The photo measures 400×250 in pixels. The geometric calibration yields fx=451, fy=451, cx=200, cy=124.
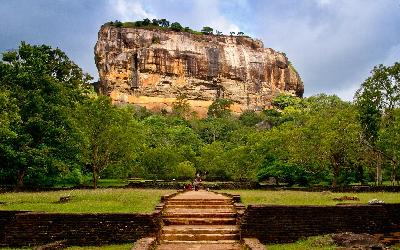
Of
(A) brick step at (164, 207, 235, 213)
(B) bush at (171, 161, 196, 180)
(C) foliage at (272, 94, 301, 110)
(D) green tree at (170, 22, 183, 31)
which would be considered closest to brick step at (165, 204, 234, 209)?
(A) brick step at (164, 207, 235, 213)

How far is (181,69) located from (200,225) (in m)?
88.7

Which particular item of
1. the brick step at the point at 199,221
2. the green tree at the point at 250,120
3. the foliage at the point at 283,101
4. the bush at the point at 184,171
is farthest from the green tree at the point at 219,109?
the brick step at the point at 199,221

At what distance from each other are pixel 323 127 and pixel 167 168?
40.4 ft

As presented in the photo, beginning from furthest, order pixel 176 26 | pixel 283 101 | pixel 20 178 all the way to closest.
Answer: pixel 176 26, pixel 283 101, pixel 20 178

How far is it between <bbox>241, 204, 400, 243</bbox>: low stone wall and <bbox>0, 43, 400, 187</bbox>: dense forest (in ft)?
30.5

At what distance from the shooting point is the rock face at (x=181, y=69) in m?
97.2

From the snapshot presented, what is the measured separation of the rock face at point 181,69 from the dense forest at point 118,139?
61.2m

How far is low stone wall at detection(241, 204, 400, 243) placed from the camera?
38.0ft

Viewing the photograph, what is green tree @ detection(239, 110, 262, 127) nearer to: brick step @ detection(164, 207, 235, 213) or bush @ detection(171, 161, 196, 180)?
bush @ detection(171, 161, 196, 180)

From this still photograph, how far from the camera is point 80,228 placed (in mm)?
11438

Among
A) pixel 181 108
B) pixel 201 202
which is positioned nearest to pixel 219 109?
pixel 181 108

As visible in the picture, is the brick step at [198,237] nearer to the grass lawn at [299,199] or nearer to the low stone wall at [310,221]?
the low stone wall at [310,221]

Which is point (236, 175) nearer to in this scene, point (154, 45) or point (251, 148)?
point (251, 148)

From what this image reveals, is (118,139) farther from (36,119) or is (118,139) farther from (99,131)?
(36,119)
